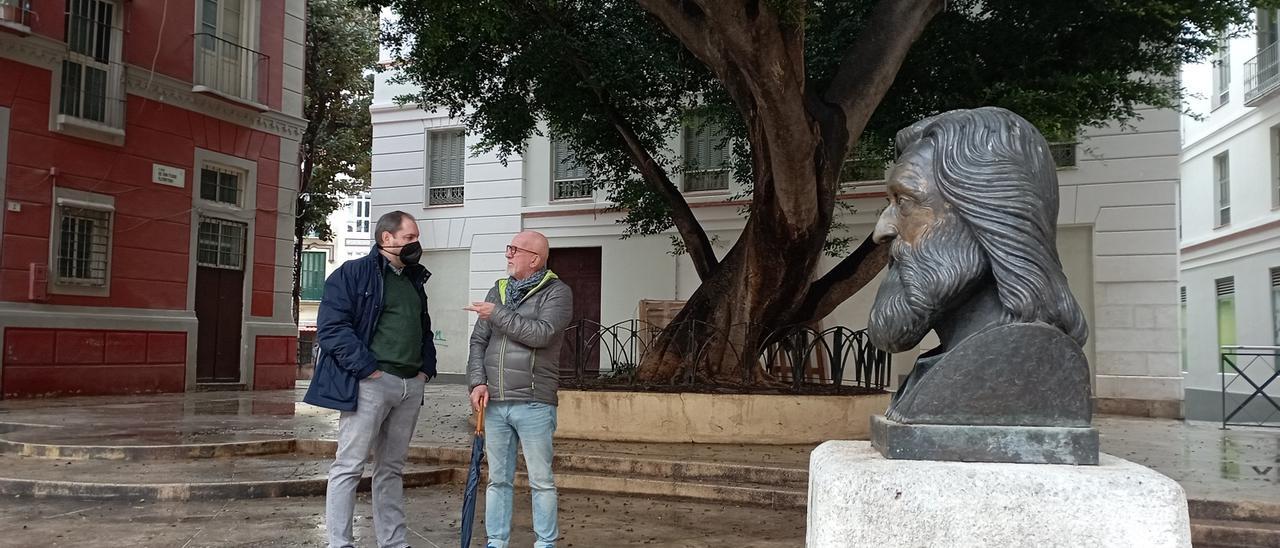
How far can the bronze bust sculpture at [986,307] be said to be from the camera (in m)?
2.48

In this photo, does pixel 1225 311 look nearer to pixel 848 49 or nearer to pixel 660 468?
pixel 848 49

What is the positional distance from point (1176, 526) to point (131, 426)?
10.1 metres

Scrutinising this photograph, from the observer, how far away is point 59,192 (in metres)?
13.6

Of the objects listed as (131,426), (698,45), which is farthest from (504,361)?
(131,426)

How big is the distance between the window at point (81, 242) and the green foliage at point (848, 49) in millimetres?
5630

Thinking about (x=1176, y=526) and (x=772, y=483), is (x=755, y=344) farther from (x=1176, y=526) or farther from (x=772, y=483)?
(x=1176, y=526)

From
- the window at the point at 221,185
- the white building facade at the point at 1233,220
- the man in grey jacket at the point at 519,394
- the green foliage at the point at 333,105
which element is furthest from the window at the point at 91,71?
the white building facade at the point at 1233,220

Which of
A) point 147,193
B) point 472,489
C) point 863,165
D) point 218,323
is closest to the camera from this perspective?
point 472,489

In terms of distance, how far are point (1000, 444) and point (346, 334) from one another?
3006 mm

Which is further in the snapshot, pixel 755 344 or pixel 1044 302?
pixel 755 344

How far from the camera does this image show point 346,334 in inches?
172

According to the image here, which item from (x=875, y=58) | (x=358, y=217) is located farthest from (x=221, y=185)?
(x=358, y=217)

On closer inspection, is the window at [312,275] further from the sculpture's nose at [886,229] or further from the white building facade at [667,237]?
the sculpture's nose at [886,229]

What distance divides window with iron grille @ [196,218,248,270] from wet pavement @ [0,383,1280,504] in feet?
10.6
